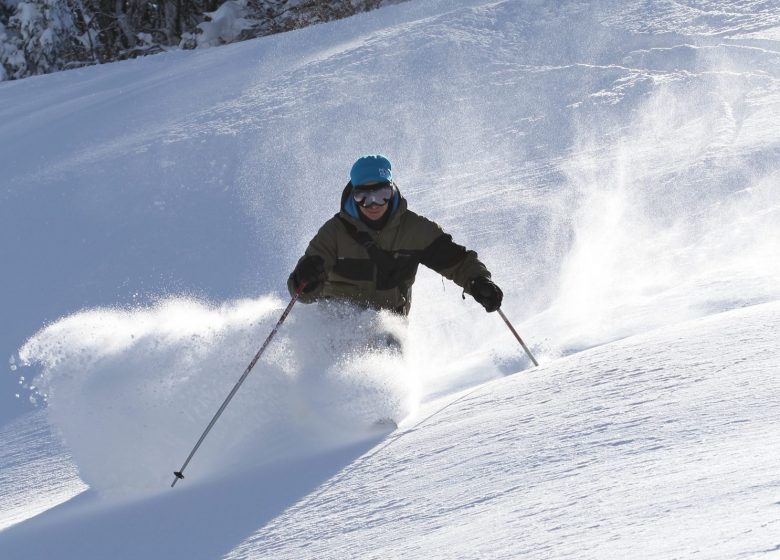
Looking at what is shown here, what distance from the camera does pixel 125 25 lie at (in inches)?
985

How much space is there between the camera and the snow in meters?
3.00

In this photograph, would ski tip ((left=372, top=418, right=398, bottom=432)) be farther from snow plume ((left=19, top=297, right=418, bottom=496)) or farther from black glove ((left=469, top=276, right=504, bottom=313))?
black glove ((left=469, top=276, right=504, bottom=313))

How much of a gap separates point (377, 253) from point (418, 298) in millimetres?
2421

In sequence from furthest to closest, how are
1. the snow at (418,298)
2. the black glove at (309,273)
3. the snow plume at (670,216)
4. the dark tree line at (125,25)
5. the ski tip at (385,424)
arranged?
the dark tree line at (125,25) → the snow plume at (670,216) → the black glove at (309,273) → the ski tip at (385,424) → the snow at (418,298)

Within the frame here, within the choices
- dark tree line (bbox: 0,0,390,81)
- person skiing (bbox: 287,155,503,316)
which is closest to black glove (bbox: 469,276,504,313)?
person skiing (bbox: 287,155,503,316)

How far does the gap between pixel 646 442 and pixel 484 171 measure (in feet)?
25.4

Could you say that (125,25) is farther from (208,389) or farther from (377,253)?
(208,389)

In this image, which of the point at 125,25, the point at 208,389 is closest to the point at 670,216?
the point at 208,389

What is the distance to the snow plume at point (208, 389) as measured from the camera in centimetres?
458

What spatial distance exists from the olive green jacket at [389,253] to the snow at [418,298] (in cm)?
18

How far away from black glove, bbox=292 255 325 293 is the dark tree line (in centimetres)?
1585

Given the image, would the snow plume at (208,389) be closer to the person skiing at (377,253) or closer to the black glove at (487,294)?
the person skiing at (377,253)

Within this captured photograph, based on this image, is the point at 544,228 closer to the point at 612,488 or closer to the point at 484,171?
the point at 484,171

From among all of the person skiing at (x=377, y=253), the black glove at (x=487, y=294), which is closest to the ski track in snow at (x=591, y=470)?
the black glove at (x=487, y=294)
